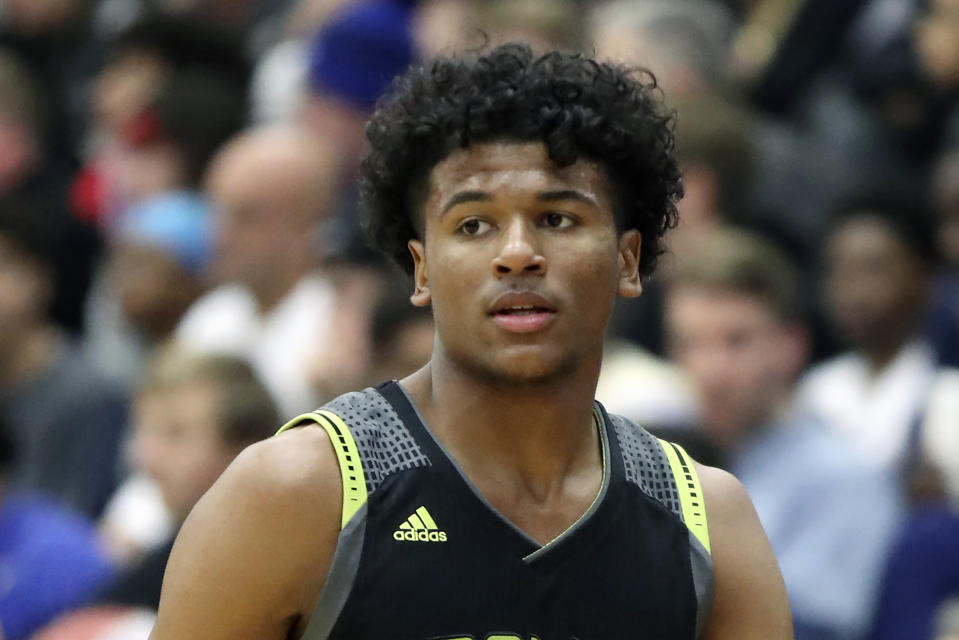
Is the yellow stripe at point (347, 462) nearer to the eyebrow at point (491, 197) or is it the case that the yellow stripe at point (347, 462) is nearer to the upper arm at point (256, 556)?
the upper arm at point (256, 556)

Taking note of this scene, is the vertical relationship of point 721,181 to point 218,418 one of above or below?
above

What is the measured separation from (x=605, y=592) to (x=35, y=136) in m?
6.40

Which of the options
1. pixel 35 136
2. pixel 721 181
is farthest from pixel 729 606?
pixel 35 136

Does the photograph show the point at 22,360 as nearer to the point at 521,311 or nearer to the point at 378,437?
the point at 378,437

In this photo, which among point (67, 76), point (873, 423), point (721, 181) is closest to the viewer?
point (873, 423)

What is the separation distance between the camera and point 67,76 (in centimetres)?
1016

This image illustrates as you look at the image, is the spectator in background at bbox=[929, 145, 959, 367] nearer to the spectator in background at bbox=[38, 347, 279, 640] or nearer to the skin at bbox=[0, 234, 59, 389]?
the spectator in background at bbox=[38, 347, 279, 640]

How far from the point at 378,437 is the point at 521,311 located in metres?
0.32

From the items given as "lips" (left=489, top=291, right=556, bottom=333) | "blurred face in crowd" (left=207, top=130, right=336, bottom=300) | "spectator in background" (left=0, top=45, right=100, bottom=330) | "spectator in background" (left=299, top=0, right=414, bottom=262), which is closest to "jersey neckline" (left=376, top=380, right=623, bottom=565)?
"lips" (left=489, top=291, right=556, bottom=333)

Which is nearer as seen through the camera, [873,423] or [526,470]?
[526,470]

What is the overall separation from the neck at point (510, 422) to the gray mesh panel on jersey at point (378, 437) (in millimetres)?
76

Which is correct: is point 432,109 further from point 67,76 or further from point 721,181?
point 67,76

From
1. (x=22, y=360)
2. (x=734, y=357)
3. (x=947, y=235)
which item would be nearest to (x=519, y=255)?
(x=734, y=357)

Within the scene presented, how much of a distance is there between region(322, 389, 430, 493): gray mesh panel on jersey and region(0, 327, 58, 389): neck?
14.1 feet
